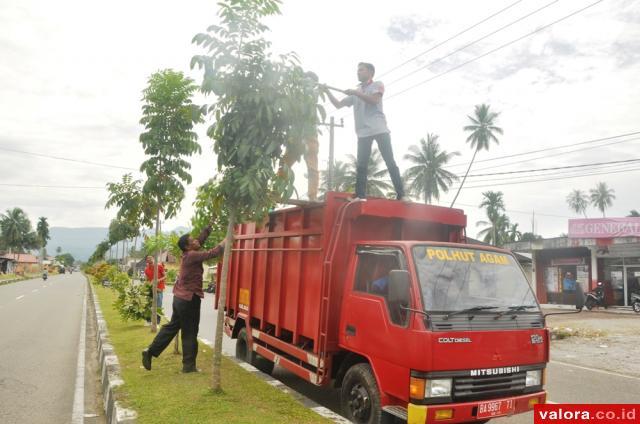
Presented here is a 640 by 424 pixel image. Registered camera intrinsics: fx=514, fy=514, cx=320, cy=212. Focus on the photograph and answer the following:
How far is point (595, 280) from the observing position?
84.1ft

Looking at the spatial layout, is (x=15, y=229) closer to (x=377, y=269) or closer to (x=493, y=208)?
(x=493, y=208)

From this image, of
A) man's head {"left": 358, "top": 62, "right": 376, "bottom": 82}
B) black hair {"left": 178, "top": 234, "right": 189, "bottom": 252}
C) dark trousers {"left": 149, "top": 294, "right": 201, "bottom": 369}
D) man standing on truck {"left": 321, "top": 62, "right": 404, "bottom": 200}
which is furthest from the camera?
black hair {"left": 178, "top": 234, "right": 189, "bottom": 252}

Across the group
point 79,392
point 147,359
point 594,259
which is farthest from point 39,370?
point 594,259

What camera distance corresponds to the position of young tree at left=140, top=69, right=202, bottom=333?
32.6 feet

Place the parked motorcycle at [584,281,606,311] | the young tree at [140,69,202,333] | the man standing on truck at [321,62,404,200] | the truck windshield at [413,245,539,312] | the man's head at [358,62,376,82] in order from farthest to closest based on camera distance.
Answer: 1. the parked motorcycle at [584,281,606,311]
2. the young tree at [140,69,202,333]
3. the man's head at [358,62,376,82]
4. the man standing on truck at [321,62,404,200]
5. the truck windshield at [413,245,539,312]

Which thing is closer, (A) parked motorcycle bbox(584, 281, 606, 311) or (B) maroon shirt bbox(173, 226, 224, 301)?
(B) maroon shirt bbox(173, 226, 224, 301)

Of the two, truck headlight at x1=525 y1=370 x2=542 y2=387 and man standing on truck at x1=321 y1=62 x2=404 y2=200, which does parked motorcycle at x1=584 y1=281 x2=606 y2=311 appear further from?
truck headlight at x1=525 y1=370 x2=542 y2=387

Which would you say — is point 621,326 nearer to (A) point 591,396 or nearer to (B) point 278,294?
(A) point 591,396

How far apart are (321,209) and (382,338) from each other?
167 centimetres

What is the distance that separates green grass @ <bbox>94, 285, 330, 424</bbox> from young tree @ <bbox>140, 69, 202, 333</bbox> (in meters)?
3.86

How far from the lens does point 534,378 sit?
4707 mm

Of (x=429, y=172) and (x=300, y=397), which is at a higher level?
(x=429, y=172)

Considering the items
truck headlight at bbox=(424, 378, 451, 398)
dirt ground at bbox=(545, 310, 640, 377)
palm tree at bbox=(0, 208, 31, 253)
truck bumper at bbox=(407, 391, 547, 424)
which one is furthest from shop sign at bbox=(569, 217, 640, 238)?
palm tree at bbox=(0, 208, 31, 253)

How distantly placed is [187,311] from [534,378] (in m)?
4.36
